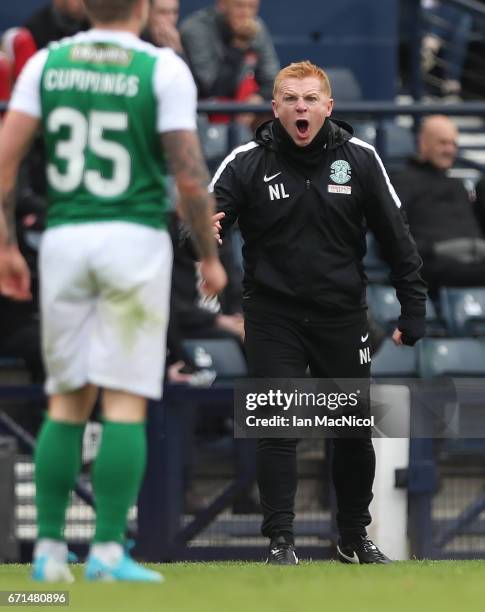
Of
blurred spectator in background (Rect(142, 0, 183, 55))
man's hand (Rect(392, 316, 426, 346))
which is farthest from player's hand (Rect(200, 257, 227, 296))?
blurred spectator in background (Rect(142, 0, 183, 55))

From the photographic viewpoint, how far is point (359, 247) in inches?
266

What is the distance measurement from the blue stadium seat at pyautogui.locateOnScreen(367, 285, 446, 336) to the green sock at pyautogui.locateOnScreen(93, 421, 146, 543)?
210 inches

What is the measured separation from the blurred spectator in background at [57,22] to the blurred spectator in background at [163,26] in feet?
1.43

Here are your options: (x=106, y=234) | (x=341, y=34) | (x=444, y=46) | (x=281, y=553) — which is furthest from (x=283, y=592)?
(x=444, y=46)

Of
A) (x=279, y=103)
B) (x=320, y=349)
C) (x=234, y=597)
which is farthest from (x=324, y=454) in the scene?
(x=234, y=597)

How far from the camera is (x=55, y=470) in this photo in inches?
190

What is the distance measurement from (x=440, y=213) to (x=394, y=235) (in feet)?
12.1

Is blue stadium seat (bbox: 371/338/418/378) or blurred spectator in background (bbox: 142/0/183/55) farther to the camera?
blurred spectator in background (bbox: 142/0/183/55)

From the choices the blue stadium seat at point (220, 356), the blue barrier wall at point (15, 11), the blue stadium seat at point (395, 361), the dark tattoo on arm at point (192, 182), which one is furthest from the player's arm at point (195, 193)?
the blue barrier wall at point (15, 11)

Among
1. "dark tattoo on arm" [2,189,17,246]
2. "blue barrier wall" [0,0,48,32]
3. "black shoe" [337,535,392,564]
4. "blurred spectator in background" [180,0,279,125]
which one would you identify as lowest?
"black shoe" [337,535,392,564]

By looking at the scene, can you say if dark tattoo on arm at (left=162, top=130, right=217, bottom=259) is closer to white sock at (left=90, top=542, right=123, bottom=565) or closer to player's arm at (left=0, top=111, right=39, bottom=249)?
player's arm at (left=0, top=111, right=39, bottom=249)

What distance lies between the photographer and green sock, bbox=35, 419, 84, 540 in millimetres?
4828

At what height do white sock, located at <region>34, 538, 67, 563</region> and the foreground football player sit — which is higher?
the foreground football player

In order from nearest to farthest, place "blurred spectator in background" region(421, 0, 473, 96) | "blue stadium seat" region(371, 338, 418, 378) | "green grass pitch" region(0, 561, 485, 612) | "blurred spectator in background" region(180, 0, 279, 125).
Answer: "green grass pitch" region(0, 561, 485, 612), "blue stadium seat" region(371, 338, 418, 378), "blurred spectator in background" region(180, 0, 279, 125), "blurred spectator in background" region(421, 0, 473, 96)
